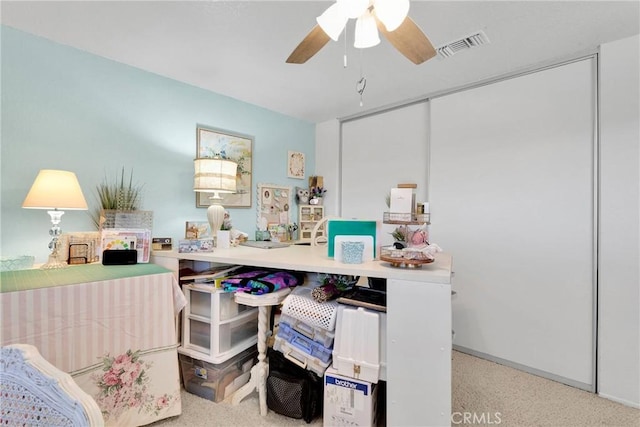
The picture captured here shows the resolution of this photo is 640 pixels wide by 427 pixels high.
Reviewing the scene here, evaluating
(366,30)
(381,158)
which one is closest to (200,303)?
(366,30)

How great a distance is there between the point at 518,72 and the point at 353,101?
1.40 m

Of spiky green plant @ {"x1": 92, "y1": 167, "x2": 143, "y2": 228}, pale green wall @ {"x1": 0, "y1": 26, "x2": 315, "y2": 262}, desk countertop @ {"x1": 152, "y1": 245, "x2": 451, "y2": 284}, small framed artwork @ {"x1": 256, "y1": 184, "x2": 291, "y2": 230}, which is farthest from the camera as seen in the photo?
small framed artwork @ {"x1": 256, "y1": 184, "x2": 291, "y2": 230}

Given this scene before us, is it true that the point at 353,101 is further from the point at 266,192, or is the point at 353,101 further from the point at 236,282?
the point at 236,282

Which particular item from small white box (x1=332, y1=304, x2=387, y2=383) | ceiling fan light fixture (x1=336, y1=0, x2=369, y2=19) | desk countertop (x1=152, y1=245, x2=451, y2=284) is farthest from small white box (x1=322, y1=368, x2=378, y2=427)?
ceiling fan light fixture (x1=336, y1=0, x2=369, y2=19)

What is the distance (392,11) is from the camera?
1.03 m

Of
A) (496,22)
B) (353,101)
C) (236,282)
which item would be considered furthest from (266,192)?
(496,22)

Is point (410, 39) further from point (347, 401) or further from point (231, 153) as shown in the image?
point (231, 153)

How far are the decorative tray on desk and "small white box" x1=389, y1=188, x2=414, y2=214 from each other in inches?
10.6

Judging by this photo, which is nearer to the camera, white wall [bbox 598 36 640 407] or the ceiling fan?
the ceiling fan

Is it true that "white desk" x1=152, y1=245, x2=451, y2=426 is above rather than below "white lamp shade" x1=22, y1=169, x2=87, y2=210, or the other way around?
below

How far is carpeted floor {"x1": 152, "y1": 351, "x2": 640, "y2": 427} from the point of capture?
157 cm

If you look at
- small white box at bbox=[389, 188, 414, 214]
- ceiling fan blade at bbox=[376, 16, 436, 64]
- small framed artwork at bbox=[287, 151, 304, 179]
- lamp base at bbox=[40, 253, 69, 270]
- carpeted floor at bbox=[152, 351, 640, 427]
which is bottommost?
carpeted floor at bbox=[152, 351, 640, 427]

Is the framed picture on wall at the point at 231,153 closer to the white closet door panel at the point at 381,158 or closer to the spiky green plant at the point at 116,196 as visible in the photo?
the spiky green plant at the point at 116,196

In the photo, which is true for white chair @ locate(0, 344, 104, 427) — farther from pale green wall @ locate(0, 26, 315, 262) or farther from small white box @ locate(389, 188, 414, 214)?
pale green wall @ locate(0, 26, 315, 262)
